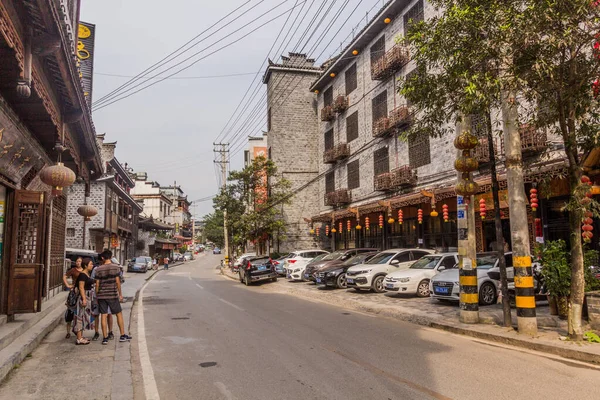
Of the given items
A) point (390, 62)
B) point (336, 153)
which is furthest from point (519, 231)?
point (336, 153)

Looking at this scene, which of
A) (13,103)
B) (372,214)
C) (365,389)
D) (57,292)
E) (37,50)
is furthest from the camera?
(372,214)

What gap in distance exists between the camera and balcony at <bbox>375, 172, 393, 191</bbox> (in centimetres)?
2415

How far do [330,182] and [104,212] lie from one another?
61.2 feet

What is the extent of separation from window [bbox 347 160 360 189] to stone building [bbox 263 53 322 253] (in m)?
8.78

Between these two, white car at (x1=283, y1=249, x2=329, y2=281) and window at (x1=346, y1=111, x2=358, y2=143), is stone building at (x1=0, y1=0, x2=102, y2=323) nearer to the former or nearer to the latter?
white car at (x1=283, y1=249, x2=329, y2=281)

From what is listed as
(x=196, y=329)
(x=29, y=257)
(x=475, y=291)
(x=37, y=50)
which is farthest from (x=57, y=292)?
(x=475, y=291)

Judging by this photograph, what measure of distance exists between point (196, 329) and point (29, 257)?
4.77m

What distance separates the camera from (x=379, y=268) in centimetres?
1770

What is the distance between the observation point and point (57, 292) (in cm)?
1639

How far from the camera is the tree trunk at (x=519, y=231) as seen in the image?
336 inches

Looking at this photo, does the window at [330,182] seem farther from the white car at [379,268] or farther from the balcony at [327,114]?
the white car at [379,268]

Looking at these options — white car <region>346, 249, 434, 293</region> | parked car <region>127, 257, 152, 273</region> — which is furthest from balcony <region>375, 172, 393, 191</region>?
parked car <region>127, 257, 152, 273</region>

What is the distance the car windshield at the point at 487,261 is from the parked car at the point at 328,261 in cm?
842

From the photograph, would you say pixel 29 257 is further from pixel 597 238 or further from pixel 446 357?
pixel 597 238
